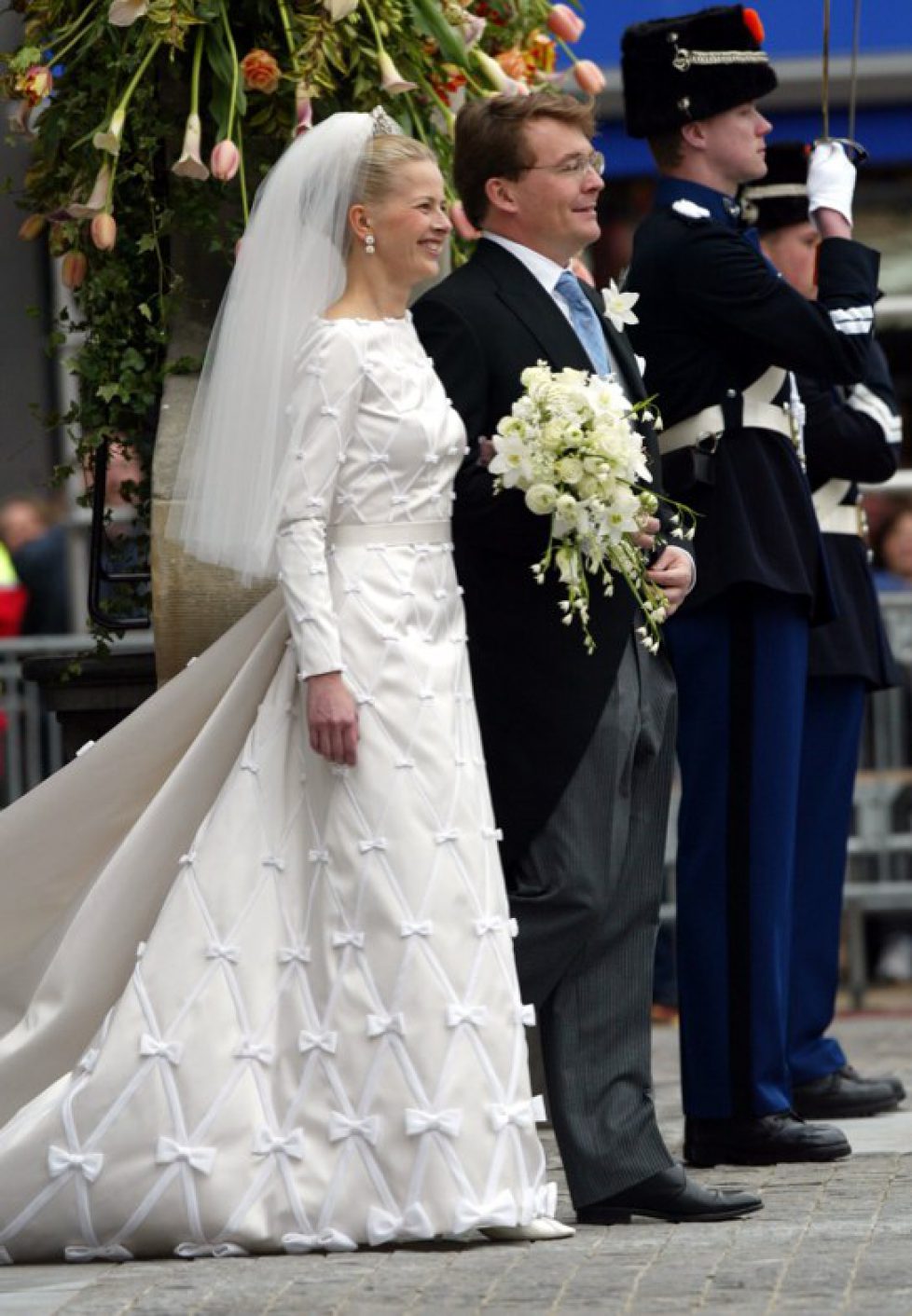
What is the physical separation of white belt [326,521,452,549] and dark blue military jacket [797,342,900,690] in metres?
1.80

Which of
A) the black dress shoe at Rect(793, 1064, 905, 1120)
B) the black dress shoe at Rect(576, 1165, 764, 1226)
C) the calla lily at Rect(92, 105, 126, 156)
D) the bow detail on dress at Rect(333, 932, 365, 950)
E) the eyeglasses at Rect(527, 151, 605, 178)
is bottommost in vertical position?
the black dress shoe at Rect(793, 1064, 905, 1120)

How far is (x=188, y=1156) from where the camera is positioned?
538 centimetres

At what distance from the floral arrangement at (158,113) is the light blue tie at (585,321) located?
0.85 metres

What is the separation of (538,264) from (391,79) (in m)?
0.85

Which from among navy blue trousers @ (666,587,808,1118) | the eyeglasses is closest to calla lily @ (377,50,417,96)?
the eyeglasses

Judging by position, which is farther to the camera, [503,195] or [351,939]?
[503,195]

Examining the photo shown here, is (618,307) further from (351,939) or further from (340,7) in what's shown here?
(351,939)

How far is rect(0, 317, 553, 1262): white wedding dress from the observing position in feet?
17.6

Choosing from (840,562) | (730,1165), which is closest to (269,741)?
(730,1165)

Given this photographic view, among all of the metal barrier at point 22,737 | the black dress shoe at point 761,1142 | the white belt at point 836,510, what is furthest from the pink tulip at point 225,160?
the metal barrier at point 22,737

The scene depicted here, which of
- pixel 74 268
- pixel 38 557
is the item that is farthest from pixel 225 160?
pixel 38 557

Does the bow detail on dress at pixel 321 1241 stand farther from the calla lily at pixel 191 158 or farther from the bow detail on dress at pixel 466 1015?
the calla lily at pixel 191 158

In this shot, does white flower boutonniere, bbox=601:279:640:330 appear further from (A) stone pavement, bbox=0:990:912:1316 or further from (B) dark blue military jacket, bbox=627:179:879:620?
(A) stone pavement, bbox=0:990:912:1316

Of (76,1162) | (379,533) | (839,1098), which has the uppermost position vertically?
(379,533)
